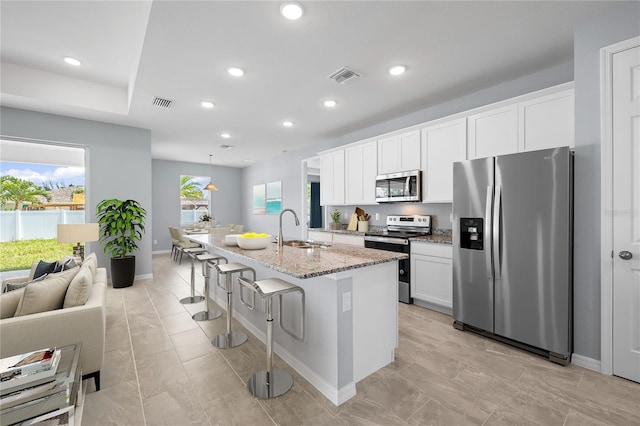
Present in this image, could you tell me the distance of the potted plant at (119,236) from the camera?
4.52 meters

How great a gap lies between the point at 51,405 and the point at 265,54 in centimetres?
290

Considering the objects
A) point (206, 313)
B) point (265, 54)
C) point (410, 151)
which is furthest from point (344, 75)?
point (206, 313)

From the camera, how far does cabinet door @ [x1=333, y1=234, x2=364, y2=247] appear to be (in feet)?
14.5

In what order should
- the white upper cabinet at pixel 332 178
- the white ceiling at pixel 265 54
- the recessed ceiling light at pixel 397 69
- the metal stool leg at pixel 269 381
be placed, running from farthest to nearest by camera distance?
the white upper cabinet at pixel 332 178 < the recessed ceiling light at pixel 397 69 < the white ceiling at pixel 265 54 < the metal stool leg at pixel 269 381

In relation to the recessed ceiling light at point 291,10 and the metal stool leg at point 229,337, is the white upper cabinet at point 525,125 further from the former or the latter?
the metal stool leg at point 229,337

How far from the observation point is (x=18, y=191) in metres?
4.19

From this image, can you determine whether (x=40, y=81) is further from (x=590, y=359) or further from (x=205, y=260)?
(x=590, y=359)

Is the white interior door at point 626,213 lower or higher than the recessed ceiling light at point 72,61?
lower

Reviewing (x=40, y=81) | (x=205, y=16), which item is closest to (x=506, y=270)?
(x=205, y=16)

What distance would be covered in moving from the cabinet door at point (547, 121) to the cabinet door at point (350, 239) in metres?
2.38

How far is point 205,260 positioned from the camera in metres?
3.15

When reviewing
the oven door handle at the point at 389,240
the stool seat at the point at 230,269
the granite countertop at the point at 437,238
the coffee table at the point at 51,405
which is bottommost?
the coffee table at the point at 51,405

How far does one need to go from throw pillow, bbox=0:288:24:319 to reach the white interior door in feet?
14.0

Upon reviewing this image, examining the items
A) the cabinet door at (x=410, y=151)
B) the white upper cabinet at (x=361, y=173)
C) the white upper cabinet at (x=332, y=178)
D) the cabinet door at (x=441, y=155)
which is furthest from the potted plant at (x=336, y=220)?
the cabinet door at (x=441, y=155)
